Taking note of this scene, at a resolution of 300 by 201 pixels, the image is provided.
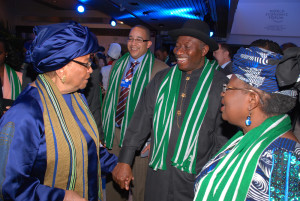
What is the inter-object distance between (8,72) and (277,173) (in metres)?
3.30

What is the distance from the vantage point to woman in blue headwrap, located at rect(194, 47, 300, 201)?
Answer: 3.64ft

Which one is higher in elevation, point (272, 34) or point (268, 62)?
point (272, 34)

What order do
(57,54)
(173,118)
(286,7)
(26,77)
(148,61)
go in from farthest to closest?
(286,7), (148,61), (26,77), (173,118), (57,54)

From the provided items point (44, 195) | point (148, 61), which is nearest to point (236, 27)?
point (148, 61)

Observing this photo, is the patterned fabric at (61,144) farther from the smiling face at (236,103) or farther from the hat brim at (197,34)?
the hat brim at (197,34)

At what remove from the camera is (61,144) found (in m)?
1.45

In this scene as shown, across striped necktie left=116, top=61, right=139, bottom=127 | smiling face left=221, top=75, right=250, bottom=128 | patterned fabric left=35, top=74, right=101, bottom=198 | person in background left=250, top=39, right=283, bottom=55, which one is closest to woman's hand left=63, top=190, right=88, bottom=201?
patterned fabric left=35, top=74, right=101, bottom=198

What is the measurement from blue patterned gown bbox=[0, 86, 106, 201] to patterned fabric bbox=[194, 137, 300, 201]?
3.39 ft

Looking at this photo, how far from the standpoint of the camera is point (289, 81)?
1180 millimetres

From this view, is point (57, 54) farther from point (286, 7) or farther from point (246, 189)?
point (286, 7)

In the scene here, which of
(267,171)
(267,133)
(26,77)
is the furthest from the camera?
(26,77)

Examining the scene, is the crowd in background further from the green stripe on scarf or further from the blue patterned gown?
the green stripe on scarf

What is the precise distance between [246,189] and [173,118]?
1198 millimetres

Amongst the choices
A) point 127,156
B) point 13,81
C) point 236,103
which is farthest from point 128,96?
point 236,103
